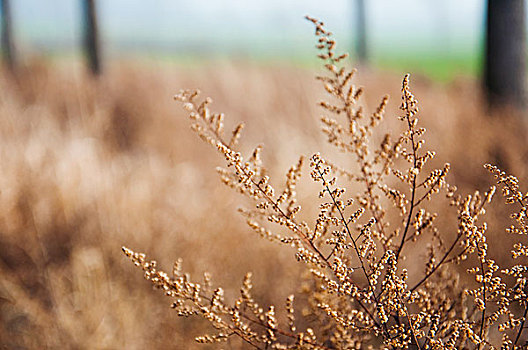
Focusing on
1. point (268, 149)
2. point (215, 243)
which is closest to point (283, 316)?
point (215, 243)

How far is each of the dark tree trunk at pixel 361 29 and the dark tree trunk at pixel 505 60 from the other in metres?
6.68

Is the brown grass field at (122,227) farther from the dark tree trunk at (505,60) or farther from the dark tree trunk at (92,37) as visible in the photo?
the dark tree trunk at (92,37)

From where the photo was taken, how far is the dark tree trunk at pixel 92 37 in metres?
5.99

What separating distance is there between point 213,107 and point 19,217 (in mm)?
3537

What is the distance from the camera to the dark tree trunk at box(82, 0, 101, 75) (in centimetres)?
599

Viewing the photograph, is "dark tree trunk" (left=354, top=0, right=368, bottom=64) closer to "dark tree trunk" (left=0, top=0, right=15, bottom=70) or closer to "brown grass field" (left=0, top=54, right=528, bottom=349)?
"dark tree trunk" (left=0, top=0, right=15, bottom=70)

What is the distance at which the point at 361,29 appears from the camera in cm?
1045

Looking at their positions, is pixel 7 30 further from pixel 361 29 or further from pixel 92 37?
pixel 361 29

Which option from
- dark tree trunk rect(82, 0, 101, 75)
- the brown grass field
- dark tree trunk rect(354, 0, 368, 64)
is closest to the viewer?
the brown grass field

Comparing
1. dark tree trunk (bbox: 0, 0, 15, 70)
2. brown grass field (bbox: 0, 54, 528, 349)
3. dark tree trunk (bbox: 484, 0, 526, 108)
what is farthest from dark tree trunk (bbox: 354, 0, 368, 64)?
brown grass field (bbox: 0, 54, 528, 349)

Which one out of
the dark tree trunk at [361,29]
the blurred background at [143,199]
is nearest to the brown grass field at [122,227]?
the blurred background at [143,199]

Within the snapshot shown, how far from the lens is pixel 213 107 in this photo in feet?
18.3

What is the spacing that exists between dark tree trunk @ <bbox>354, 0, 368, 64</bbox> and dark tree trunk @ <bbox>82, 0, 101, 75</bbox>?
556 cm

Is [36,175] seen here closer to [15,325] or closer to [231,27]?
[15,325]
